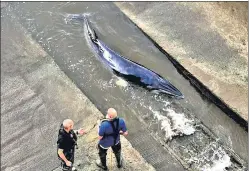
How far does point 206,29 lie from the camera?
12.1 meters

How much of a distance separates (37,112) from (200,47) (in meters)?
4.58

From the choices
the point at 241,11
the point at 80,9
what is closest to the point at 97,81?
the point at 80,9

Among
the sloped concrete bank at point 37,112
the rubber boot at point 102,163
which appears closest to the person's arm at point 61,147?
the rubber boot at point 102,163

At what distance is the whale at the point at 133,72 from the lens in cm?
1069

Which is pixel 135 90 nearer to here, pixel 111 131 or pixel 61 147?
pixel 111 131

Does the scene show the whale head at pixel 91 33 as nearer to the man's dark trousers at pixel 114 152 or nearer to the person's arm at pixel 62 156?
the man's dark trousers at pixel 114 152

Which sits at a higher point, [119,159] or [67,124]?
[67,124]

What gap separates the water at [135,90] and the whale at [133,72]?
157mm

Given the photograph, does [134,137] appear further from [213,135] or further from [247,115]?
[247,115]

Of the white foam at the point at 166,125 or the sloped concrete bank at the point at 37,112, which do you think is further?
the white foam at the point at 166,125

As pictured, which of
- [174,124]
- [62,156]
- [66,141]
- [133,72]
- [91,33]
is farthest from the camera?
[91,33]

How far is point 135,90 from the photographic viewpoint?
11.0 metres

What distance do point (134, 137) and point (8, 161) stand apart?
278cm

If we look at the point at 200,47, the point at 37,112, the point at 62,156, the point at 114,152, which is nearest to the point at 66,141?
the point at 62,156
